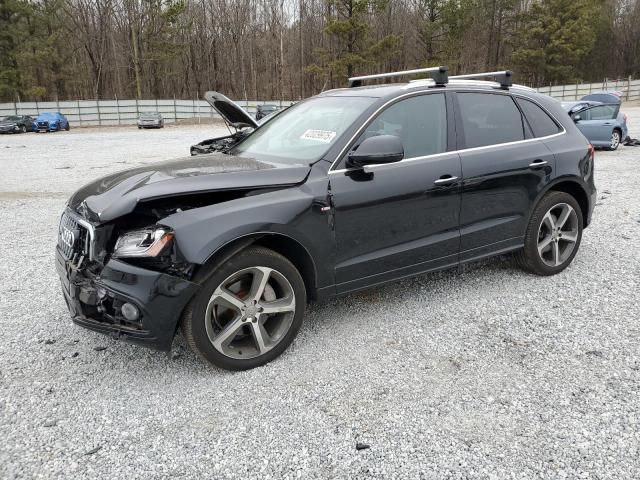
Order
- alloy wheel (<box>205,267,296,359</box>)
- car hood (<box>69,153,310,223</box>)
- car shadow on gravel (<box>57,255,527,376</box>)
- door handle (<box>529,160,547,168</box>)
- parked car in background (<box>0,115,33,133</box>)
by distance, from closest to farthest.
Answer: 1. car hood (<box>69,153,310,223</box>)
2. alloy wheel (<box>205,267,296,359</box>)
3. car shadow on gravel (<box>57,255,527,376</box>)
4. door handle (<box>529,160,547,168</box>)
5. parked car in background (<box>0,115,33,133</box>)

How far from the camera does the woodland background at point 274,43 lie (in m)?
44.7

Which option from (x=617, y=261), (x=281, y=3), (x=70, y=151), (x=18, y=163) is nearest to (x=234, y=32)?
(x=281, y=3)

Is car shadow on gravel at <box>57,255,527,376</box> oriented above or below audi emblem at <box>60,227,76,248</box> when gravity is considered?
below

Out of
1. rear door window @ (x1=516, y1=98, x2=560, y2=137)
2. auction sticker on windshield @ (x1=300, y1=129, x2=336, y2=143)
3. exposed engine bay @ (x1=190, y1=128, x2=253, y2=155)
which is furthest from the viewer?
exposed engine bay @ (x1=190, y1=128, x2=253, y2=155)

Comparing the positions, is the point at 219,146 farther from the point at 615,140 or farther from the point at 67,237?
the point at 615,140

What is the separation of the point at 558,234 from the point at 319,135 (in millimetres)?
2506

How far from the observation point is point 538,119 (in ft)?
15.1

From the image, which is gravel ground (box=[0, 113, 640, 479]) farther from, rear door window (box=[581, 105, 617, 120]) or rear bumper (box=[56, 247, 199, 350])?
rear door window (box=[581, 105, 617, 120])

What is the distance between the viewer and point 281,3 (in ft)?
185

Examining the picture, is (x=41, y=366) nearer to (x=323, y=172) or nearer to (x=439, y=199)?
(x=323, y=172)

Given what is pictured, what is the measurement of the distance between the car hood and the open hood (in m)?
4.14

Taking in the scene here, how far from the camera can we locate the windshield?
3.67 metres

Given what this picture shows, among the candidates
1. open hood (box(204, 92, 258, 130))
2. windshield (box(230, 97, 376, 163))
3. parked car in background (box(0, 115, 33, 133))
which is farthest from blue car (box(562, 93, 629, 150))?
parked car in background (box(0, 115, 33, 133))

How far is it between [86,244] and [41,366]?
97 centimetres
